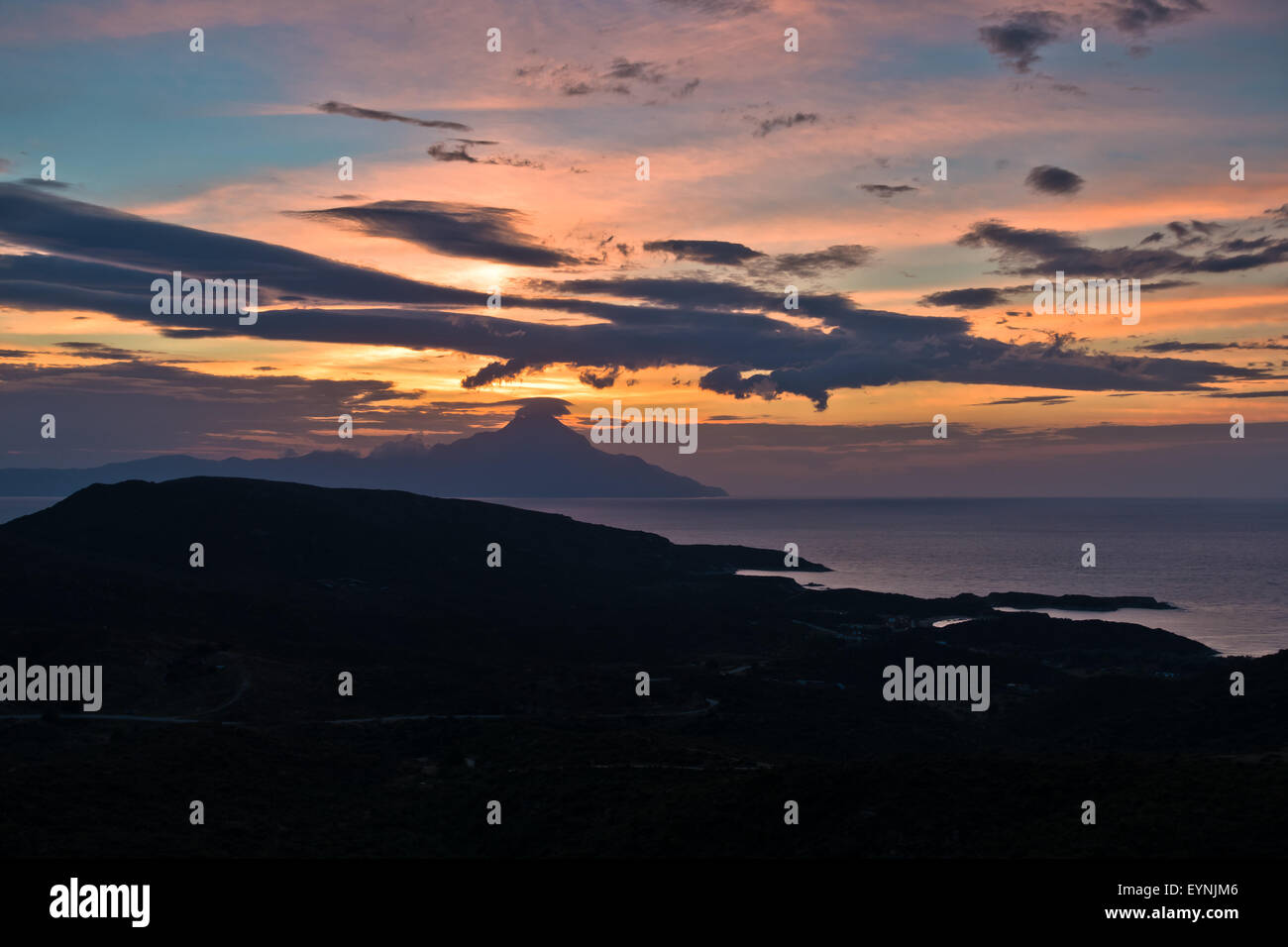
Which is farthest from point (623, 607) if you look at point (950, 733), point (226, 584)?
point (950, 733)

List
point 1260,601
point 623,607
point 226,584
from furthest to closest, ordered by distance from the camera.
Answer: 1. point 1260,601
2. point 623,607
3. point 226,584

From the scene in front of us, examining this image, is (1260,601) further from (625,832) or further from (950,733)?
(625,832)

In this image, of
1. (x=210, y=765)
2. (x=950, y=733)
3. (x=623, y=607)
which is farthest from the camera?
(x=623, y=607)
